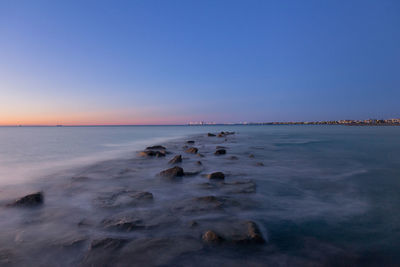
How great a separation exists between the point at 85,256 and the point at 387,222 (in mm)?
5758


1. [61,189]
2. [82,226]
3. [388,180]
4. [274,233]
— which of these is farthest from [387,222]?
[61,189]

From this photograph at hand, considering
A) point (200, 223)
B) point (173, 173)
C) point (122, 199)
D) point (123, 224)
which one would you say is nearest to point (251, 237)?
point (200, 223)

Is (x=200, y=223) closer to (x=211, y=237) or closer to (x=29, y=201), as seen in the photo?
(x=211, y=237)

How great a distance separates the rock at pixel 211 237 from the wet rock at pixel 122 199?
253 centimetres

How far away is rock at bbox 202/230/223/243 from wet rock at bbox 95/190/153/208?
2528 millimetres

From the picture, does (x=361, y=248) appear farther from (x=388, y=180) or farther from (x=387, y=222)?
(x=388, y=180)

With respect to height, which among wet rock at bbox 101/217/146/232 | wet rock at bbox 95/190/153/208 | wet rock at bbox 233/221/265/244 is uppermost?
wet rock at bbox 233/221/265/244

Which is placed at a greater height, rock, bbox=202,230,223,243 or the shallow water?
rock, bbox=202,230,223,243

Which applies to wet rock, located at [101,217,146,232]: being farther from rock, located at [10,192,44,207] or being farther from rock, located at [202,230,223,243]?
rock, located at [10,192,44,207]

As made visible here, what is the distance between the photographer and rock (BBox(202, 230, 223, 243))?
12.5ft

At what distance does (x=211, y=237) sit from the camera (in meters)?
3.84

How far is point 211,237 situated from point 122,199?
3254 mm

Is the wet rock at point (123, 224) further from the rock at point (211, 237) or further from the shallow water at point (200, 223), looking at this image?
the rock at point (211, 237)

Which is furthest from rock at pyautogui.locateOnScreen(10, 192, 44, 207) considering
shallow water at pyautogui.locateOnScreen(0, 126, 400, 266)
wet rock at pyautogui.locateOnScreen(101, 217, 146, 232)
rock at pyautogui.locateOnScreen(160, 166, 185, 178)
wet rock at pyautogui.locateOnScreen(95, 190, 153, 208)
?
rock at pyautogui.locateOnScreen(160, 166, 185, 178)
